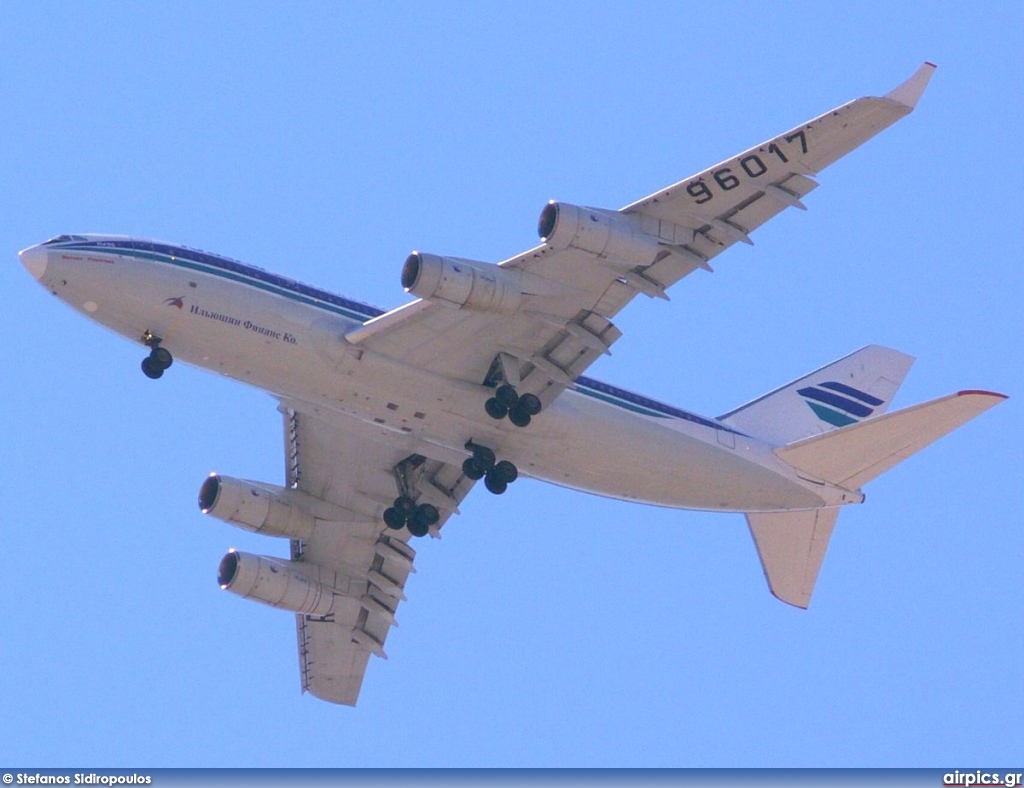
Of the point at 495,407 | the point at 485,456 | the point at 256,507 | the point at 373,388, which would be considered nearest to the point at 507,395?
the point at 495,407

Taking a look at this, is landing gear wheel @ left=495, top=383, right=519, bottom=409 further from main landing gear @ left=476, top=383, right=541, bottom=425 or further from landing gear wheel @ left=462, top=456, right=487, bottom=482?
landing gear wheel @ left=462, top=456, right=487, bottom=482

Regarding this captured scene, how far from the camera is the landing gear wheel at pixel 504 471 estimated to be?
45719 millimetres

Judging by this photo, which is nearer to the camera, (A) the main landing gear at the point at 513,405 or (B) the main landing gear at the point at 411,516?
(A) the main landing gear at the point at 513,405

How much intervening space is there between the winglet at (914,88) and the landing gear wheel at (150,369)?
18.9 metres

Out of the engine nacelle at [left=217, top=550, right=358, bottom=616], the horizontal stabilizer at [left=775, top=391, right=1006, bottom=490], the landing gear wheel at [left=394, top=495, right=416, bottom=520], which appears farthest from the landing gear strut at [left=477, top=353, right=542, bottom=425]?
the engine nacelle at [left=217, top=550, right=358, bottom=616]

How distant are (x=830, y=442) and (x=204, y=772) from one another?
2069 cm

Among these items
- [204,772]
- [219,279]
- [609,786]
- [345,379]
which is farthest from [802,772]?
[219,279]

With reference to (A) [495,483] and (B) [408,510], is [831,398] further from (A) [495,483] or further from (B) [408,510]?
(B) [408,510]

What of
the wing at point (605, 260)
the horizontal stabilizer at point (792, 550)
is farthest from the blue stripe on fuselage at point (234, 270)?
the horizontal stabilizer at point (792, 550)

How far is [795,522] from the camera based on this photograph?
162ft

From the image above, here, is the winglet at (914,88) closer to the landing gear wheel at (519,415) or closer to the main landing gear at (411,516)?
the landing gear wheel at (519,415)

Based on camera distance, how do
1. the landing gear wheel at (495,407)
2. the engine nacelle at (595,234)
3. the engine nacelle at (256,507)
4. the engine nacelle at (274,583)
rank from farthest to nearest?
the engine nacelle at (274,583), the engine nacelle at (256,507), the landing gear wheel at (495,407), the engine nacelle at (595,234)

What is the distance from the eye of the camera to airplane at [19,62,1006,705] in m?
40.8

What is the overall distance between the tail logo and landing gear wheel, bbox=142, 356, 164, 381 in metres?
20.3
